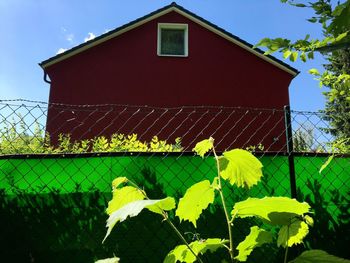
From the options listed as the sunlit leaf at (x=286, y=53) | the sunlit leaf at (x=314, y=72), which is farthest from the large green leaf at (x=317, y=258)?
the sunlit leaf at (x=314, y=72)

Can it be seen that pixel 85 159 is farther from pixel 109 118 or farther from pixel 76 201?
pixel 109 118

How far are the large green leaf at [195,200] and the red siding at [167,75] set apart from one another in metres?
10.7

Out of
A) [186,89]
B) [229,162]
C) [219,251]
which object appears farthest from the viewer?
[186,89]

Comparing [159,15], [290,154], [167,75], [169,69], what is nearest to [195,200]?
[290,154]

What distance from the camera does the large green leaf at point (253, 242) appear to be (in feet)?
3.83

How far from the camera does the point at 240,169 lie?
116 cm

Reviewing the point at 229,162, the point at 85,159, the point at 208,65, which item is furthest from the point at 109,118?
the point at 229,162

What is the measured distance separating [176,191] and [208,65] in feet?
34.1

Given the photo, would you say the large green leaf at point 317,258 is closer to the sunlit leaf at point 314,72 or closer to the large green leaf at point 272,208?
the large green leaf at point 272,208

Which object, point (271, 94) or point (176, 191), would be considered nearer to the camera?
point (176, 191)

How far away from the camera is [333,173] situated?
8.48 feet

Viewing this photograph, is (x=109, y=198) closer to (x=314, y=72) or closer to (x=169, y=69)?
(x=314, y=72)

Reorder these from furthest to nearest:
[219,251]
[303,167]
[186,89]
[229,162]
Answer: [186,89], [303,167], [219,251], [229,162]

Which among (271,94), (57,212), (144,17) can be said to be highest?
(144,17)
